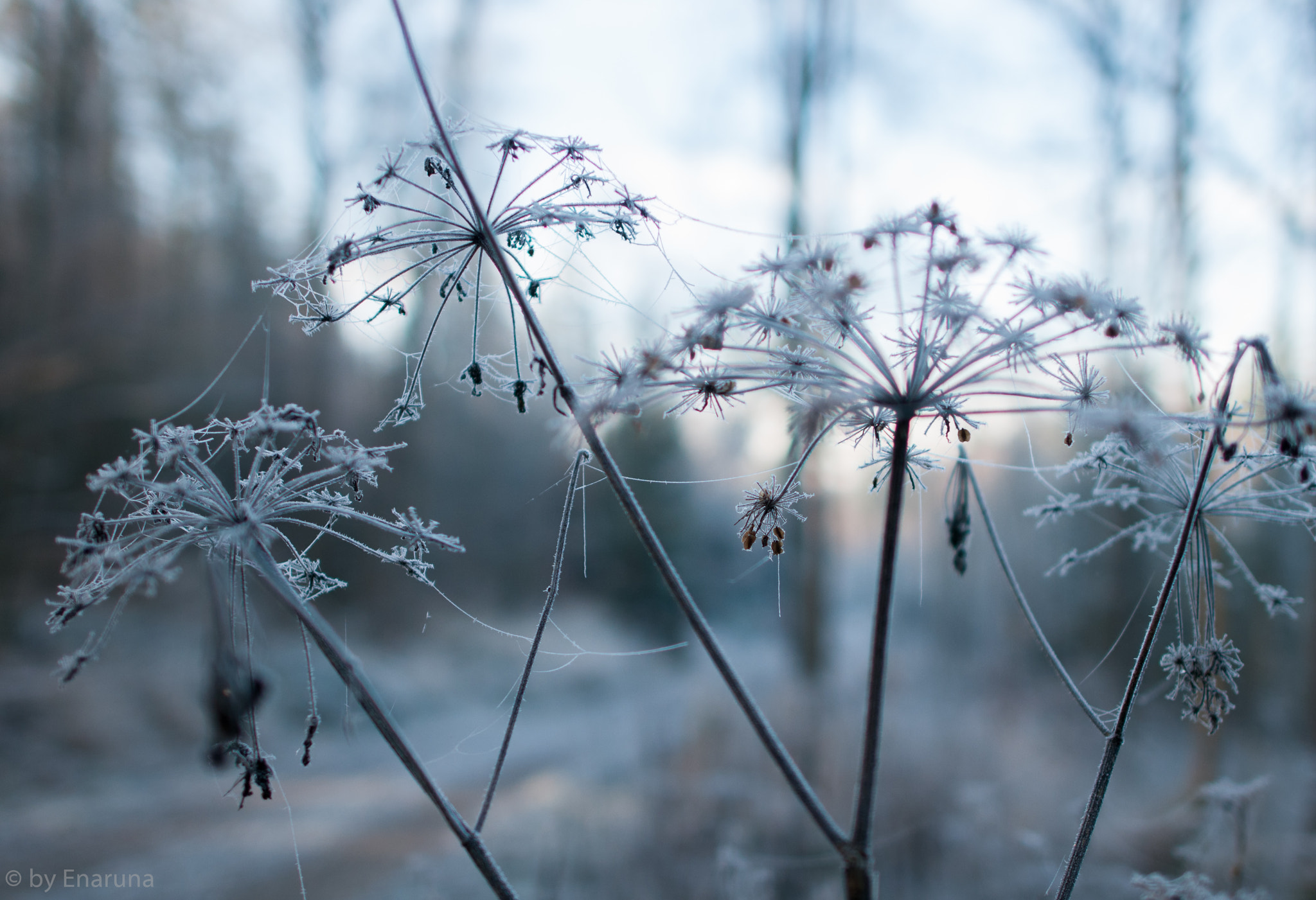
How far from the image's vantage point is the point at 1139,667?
1282mm

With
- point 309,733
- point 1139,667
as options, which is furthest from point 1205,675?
point 309,733

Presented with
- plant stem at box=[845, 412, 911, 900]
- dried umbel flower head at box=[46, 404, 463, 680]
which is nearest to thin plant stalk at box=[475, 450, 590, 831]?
dried umbel flower head at box=[46, 404, 463, 680]

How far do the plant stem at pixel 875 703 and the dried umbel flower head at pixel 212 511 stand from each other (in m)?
0.69

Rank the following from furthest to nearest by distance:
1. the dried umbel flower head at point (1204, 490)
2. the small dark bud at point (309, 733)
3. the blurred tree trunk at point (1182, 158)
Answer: the blurred tree trunk at point (1182, 158) → the small dark bud at point (309, 733) → the dried umbel flower head at point (1204, 490)

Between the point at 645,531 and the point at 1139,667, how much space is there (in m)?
0.93

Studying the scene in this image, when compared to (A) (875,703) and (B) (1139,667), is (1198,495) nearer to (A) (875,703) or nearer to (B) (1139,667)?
(B) (1139,667)

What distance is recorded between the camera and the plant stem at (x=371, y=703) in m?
1.11

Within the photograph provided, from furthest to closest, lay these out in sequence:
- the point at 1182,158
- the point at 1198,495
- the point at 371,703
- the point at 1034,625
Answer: the point at 1182,158, the point at 1034,625, the point at 1198,495, the point at 371,703

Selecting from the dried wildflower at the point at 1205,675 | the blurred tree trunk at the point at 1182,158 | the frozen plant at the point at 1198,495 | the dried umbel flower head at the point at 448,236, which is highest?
the blurred tree trunk at the point at 1182,158

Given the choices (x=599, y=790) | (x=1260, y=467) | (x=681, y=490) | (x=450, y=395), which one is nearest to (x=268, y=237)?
(x=450, y=395)

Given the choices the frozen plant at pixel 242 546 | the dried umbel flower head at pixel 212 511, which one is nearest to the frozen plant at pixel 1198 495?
the frozen plant at pixel 242 546

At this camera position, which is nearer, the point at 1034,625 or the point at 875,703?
the point at 875,703

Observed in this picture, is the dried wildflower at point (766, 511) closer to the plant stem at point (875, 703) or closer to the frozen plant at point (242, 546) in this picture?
the plant stem at point (875, 703)

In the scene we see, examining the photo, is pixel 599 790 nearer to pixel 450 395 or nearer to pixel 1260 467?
pixel 1260 467
